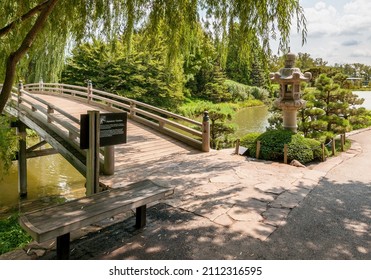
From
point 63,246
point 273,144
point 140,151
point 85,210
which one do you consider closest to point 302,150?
point 273,144

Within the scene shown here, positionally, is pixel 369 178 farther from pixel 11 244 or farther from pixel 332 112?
pixel 11 244

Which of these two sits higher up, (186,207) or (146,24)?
(146,24)

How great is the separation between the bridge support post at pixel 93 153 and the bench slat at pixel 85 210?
1.08 m

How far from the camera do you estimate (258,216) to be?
13.7 ft

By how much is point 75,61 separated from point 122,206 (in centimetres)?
1931

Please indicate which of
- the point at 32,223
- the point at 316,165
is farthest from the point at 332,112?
the point at 32,223

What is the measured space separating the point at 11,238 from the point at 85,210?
8.78 feet

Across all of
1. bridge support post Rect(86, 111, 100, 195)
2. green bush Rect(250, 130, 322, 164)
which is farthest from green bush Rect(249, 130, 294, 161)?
bridge support post Rect(86, 111, 100, 195)

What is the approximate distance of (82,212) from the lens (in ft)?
10.3

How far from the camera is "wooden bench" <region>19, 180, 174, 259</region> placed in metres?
2.77

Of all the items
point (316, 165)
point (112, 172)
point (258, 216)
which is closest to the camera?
point (258, 216)

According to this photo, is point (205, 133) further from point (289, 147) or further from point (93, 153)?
point (93, 153)

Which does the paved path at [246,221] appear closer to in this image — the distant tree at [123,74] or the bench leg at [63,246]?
the bench leg at [63,246]

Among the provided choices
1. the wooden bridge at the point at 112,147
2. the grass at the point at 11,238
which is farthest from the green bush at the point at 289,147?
the grass at the point at 11,238
